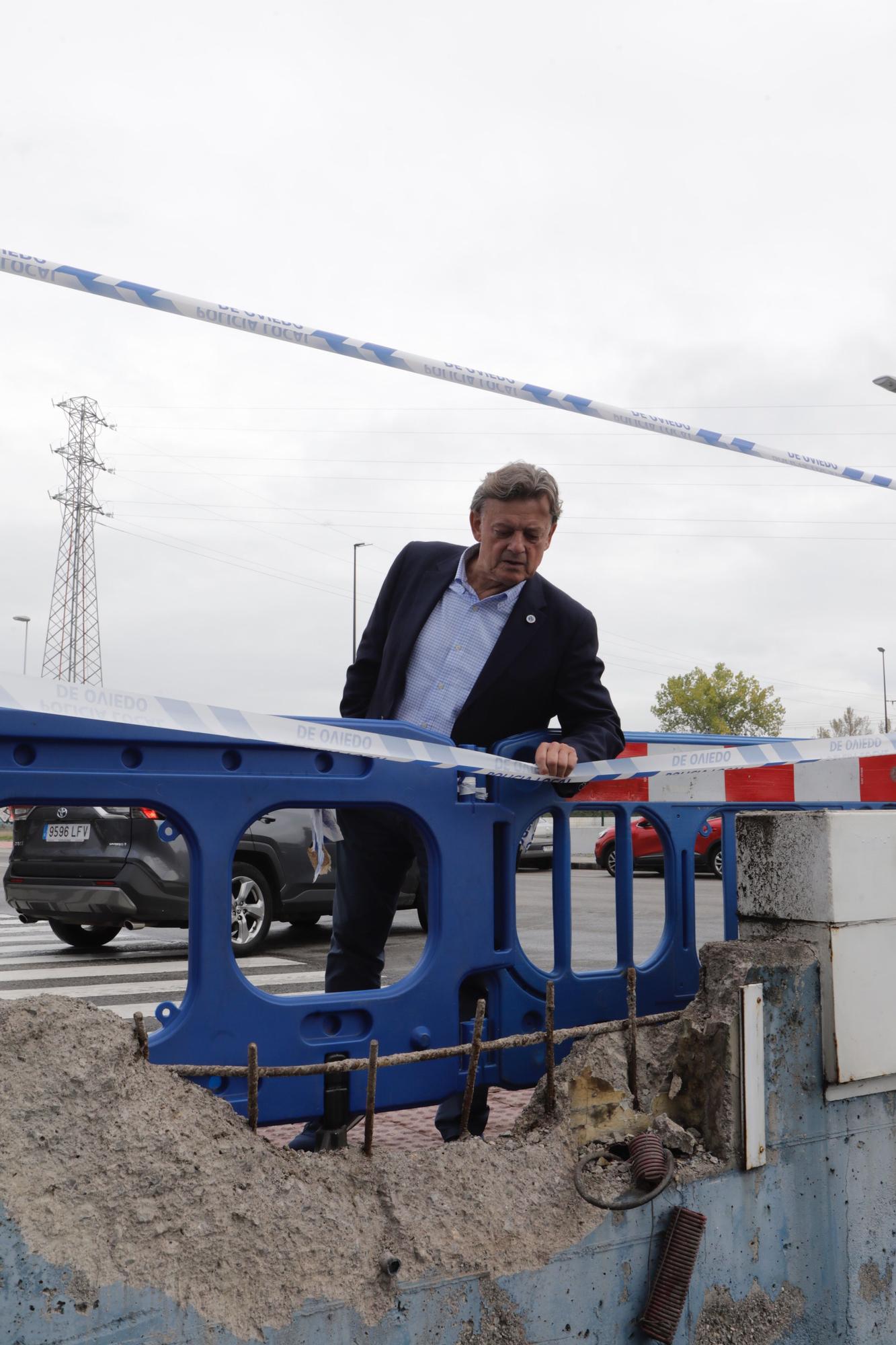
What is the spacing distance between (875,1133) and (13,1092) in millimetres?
1918

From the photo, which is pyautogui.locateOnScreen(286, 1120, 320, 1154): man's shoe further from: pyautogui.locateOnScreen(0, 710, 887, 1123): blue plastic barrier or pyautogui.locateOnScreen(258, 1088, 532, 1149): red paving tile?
pyautogui.locateOnScreen(258, 1088, 532, 1149): red paving tile

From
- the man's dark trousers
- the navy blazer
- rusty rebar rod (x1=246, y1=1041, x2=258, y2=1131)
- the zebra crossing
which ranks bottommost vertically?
the zebra crossing

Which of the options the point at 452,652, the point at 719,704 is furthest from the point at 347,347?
the point at 719,704

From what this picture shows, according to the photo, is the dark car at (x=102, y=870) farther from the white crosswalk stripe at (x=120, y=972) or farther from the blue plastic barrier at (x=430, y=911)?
the blue plastic barrier at (x=430, y=911)

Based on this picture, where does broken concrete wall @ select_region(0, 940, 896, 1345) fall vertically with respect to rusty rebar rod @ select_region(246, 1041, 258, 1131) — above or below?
below

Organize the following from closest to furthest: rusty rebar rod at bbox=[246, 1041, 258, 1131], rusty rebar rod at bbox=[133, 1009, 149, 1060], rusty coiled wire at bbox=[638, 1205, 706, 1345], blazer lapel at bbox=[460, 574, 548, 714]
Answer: rusty rebar rod at bbox=[133, 1009, 149, 1060] → rusty rebar rod at bbox=[246, 1041, 258, 1131] → rusty coiled wire at bbox=[638, 1205, 706, 1345] → blazer lapel at bbox=[460, 574, 548, 714]

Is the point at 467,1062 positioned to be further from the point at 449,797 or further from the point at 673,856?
the point at 673,856

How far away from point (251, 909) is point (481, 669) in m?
7.00

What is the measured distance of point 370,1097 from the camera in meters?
2.22

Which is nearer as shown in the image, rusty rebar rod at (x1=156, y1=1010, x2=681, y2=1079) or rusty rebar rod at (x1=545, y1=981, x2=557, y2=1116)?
rusty rebar rod at (x1=156, y1=1010, x2=681, y2=1079)

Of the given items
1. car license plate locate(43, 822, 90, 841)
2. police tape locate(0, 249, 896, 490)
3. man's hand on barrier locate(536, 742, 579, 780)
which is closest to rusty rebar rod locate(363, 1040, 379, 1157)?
man's hand on barrier locate(536, 742, 579, 780)

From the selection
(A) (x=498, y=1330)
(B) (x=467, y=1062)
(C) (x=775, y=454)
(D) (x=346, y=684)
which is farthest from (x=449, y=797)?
(C) (x=775, y=454)

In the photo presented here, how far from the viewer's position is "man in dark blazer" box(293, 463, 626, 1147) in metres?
2.96

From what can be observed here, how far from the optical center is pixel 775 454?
6820 mm
